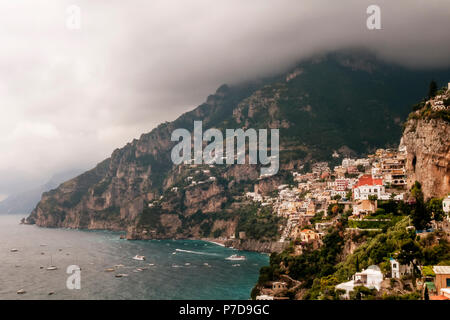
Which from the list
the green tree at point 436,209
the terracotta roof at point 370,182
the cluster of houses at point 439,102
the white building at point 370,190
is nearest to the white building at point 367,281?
the green tree at point 436,209

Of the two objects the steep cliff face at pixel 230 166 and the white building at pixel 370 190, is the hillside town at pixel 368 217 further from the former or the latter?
the steep cliff face at pixel 230 166

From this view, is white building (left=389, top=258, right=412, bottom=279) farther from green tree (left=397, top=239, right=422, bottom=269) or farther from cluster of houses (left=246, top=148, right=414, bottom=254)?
cluster of houses (left=246, top=148, right=414, bottom=254)

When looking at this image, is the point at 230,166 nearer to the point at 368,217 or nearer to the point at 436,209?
the point at 368,217

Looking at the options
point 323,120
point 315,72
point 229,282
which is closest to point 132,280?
point 229,282

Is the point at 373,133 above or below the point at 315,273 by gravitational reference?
above

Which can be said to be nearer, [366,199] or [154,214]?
[366,199]
